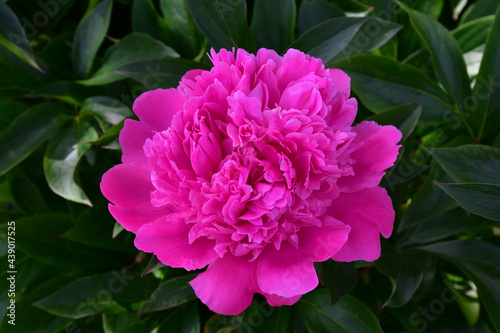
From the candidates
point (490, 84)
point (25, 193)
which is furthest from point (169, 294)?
point (490, 84)

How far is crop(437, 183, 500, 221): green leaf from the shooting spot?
0.51m

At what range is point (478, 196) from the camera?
517 mm

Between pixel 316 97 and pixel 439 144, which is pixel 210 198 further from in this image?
pixel 439 144

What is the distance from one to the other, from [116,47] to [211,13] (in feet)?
0.67

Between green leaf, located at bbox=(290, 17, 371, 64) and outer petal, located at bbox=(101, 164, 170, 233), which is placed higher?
green leaf, located at bbox=(290, 17, 371, 64)

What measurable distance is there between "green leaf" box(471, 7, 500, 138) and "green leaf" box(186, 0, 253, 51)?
0.36 m

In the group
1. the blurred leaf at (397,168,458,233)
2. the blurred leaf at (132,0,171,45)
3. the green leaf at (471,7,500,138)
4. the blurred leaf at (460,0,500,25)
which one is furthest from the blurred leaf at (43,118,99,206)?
the blurred leaf at (460,0,500,25)

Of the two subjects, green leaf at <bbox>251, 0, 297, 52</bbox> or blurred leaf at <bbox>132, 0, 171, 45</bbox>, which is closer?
green leaf at <bbox>251, 0, 297, 52</bbox>

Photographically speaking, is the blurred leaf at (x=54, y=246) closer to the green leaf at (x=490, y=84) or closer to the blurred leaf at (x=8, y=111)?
the blurred leaf at (x=8, y=111)

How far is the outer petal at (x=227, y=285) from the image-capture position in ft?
1.46

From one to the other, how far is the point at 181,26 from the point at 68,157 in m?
0.30

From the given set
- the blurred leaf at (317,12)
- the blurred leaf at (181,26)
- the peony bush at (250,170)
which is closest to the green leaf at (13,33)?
the peony bush at (250,170)

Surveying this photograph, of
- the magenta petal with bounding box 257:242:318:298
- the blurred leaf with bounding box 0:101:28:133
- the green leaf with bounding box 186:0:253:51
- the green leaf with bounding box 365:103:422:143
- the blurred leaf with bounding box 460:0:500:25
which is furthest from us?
the blurred leaf with bounding box 460:0:500:25

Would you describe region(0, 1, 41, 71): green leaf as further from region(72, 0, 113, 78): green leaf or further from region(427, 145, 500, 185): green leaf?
region(427, 145, 500, 185): green leaf
